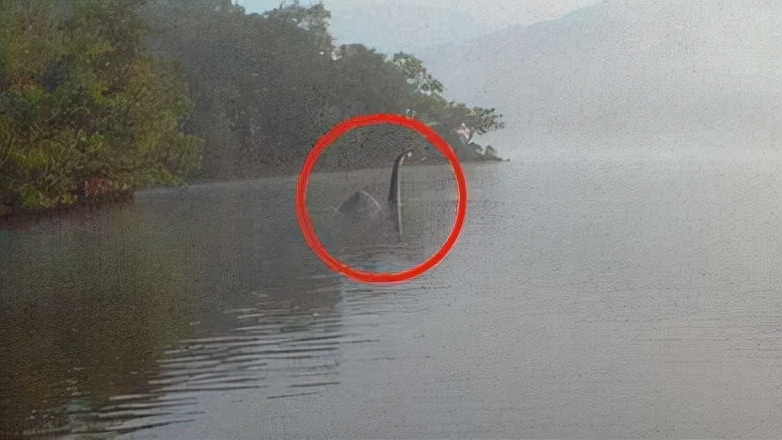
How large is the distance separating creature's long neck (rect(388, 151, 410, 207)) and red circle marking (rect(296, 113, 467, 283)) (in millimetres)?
83

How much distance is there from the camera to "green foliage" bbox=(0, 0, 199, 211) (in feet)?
8.00

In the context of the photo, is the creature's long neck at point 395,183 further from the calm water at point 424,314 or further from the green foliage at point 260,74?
the green foliage at point 260,74

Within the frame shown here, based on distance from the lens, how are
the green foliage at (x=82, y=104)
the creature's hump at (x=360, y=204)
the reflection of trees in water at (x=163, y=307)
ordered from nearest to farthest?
the creature's hump at (x=360, y=204) → the reflection of trees in water at (x=163, y=307) → the green foliage at (x=82, y=104)

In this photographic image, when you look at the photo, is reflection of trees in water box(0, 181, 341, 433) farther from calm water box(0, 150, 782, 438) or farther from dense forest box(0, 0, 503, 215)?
dense forest box(0, 0, 503, 215)

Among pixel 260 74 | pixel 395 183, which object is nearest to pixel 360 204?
pixel 395 183

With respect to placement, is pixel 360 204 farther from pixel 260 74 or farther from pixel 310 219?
pixel 260 74

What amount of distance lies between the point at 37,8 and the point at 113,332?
2.75 ft

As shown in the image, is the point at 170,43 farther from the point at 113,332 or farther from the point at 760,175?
the point at 760,175

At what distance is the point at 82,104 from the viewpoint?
2527 millimetres

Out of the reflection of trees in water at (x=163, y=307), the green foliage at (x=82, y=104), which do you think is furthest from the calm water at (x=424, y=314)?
the green foliage at (x=82, y=104)

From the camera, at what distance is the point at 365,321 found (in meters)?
2.31

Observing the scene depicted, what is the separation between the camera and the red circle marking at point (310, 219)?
6.97 feet

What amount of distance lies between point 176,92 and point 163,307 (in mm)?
537

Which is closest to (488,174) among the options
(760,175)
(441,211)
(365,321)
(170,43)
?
(441,211)
